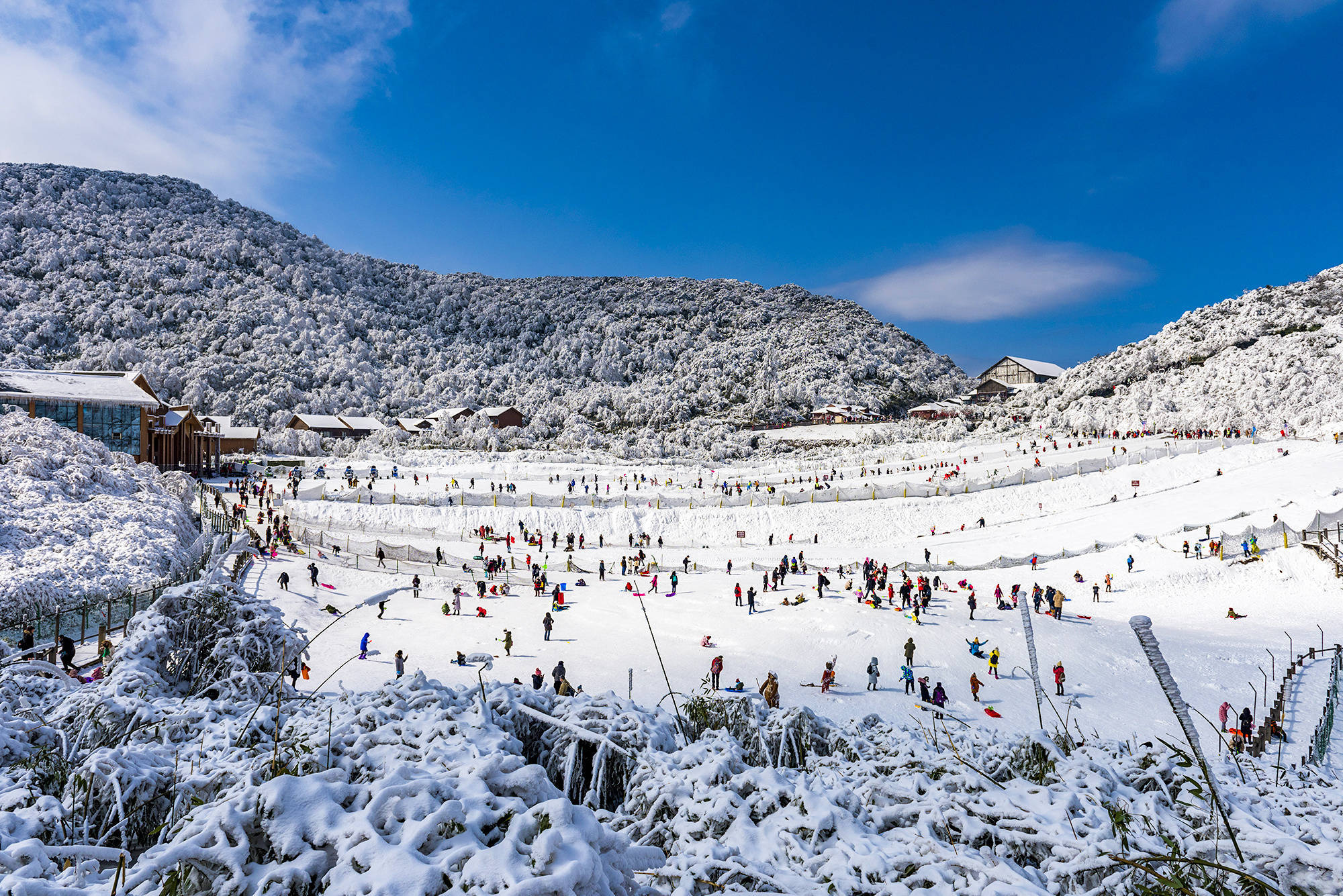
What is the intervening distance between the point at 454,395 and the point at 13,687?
368ft

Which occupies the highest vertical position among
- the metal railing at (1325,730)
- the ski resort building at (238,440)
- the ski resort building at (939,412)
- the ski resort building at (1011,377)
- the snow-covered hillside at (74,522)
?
the ski resort building at (1011,377)

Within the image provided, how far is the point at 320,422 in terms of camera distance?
78.1 metres

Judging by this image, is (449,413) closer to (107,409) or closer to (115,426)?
(115,426)

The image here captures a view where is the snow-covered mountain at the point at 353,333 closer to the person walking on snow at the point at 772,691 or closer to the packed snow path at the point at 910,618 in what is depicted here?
the packed snow path at the point at 910,618

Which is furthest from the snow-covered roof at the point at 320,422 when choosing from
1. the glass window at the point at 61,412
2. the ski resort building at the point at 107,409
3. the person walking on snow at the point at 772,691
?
the person walking on snow at the point at 772,691

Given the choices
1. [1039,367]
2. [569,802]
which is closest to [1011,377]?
[1039,367]

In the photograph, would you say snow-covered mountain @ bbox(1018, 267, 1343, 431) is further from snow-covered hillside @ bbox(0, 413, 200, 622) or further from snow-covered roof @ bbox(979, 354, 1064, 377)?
snow-covered hillside @ bbox(0, 413, 200, 622)

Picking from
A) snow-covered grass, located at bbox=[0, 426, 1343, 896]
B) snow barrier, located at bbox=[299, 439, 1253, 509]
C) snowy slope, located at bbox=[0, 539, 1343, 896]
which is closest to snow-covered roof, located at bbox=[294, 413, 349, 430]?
snow barrier, located at bbox=[299, 439, 1253, 509]

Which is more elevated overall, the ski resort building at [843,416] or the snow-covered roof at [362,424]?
the snow-covered roof at [362,424]

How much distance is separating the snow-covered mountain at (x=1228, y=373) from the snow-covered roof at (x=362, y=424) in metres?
76.1

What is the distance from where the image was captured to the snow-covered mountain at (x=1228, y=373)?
57219 mm

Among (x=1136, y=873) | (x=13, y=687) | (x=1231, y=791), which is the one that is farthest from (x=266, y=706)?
(x=1231, y=791)

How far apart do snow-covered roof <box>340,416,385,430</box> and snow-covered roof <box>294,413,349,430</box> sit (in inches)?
32.8

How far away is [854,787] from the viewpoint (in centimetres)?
512
